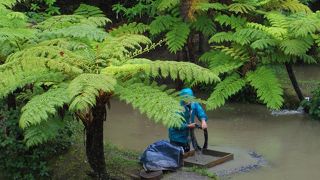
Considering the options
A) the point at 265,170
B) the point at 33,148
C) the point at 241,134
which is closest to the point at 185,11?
the point at 241,134

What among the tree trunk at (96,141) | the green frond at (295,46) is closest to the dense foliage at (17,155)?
the tree trunk at (96,141)

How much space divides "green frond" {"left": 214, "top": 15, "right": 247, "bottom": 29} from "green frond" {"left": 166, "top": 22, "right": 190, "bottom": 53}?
0.55 meters

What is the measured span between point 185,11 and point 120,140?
2.52m

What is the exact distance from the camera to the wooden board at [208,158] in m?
6.39

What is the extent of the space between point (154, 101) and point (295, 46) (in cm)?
416

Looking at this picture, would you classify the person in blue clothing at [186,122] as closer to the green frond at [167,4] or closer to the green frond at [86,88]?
the green frond at [86,88]

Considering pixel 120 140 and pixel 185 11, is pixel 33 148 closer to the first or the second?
pixel 120 140

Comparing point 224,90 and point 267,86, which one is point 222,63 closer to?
point 224,90

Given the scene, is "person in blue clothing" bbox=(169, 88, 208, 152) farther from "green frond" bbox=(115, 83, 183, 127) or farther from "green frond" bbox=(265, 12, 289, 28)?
"green frond" bbox=(265, 12, 289, 28)

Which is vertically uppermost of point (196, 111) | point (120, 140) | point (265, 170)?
point (196, 111)

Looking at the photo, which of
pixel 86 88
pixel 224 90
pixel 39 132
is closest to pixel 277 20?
pixel 224 90

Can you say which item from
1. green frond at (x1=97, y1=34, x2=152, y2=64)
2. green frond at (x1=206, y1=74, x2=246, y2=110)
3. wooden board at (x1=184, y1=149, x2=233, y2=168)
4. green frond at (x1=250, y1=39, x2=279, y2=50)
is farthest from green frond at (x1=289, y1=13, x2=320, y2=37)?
green frond at (x1=97, y1=34, x2=152, y2=64)

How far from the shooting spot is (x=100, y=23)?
6.60 meters

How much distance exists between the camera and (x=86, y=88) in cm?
439
